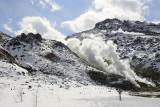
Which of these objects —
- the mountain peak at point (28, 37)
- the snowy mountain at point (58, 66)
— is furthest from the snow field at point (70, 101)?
the mountain peak at point (28, 37)

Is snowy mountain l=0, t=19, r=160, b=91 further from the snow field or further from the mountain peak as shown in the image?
the snow field

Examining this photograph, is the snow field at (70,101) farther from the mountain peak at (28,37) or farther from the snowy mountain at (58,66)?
the mountain peak at (28,37)

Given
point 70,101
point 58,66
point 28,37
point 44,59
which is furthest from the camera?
point 28,37

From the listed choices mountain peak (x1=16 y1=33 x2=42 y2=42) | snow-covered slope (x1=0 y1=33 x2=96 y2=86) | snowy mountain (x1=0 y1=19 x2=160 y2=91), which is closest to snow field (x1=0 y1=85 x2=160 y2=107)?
snowy mountain (x1=0 y1=19 x2=160 y2=91)

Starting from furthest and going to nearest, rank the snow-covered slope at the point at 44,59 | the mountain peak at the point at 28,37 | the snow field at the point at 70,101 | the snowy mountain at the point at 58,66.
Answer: the mountain peak at the point at 28,37, the snow-covered slope at the point at 44,59, the snowy mountain at the point at 58,66, the snow field at the point at 70,101

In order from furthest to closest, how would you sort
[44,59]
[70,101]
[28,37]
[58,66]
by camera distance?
[28,37], [44,59], [58,66], [70,101]

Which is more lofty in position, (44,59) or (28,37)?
(28,37)

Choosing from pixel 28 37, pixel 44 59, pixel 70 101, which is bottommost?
pixel 70 101

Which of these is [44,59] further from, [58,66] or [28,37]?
[28,37]

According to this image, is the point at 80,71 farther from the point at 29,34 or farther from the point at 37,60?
the point at 29,34

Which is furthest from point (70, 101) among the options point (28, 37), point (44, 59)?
point (28, 37)

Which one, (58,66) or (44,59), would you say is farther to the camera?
(44,59)

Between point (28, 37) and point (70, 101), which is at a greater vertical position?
point (28, 37)

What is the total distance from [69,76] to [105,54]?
2922 inches
